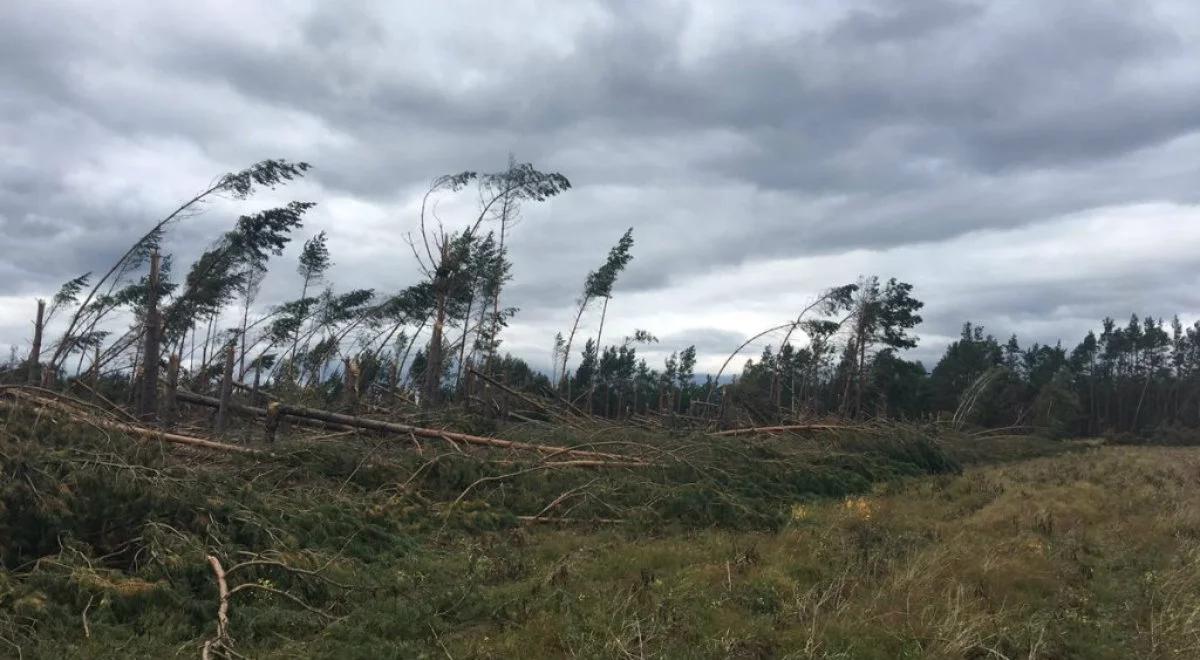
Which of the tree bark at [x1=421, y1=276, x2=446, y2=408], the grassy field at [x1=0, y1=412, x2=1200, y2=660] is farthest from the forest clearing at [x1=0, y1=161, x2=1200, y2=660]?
the tree bark at [x1=421, y1=276, x2=446, y2=408]

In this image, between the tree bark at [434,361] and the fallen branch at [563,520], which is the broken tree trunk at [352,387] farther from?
the fallen branch at [563,520]

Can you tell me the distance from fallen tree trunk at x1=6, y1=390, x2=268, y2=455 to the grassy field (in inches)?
19.8

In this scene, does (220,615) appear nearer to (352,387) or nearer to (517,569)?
(517,569)

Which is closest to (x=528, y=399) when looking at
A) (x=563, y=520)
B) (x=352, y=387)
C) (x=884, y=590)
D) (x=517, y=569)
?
(x=352, y=387)

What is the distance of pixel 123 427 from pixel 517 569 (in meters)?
4.71

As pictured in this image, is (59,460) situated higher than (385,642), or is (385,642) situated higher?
(59,460)

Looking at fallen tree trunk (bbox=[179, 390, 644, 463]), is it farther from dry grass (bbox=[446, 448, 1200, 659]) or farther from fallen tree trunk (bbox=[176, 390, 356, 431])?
dry grass (bbox=[446, 448, 1200, 659])

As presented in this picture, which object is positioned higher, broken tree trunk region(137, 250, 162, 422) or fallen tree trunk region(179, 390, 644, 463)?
broken tree trunk region(137, 250, 162, 422)

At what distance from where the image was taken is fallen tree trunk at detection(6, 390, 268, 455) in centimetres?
753

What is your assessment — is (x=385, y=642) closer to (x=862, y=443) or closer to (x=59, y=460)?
(x=59, y=460)

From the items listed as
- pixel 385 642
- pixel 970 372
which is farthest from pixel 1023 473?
pixel 970 372

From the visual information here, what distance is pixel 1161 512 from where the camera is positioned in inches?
376

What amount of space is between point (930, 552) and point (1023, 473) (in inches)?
367

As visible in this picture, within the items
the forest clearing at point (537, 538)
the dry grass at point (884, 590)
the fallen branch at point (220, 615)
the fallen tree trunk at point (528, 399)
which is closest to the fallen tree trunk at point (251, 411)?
the forest clearing at point (537, 538)
